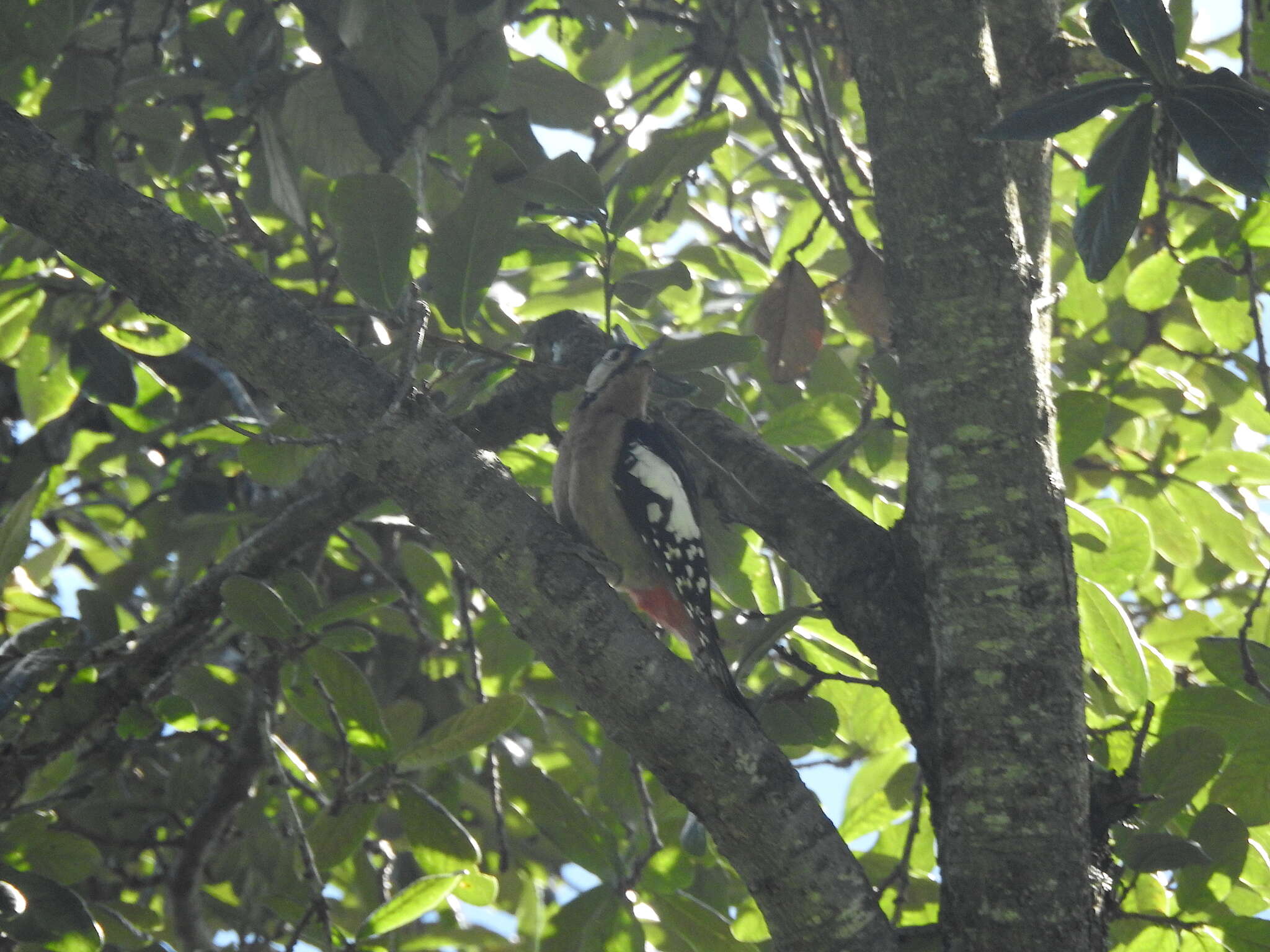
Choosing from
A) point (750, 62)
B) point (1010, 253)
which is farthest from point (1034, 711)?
point (750, 62)

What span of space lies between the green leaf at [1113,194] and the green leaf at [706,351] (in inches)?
30.3

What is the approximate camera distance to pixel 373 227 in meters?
2.32

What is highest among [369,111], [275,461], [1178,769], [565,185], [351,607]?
[369,111]

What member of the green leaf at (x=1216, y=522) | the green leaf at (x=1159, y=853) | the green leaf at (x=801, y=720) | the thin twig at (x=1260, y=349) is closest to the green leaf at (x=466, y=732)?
the green leaf at (x=801, y=720)

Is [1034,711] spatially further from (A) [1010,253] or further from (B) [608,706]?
(A) [1010,253]

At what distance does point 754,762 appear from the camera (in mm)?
1725

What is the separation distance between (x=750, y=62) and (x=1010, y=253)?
176 centimetres

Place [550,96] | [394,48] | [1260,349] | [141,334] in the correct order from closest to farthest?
1. [1260,349]
2. [394,48]
3. [550,96]
4. [141,334]

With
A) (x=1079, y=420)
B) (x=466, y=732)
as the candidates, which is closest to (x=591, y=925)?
(x=466, y=732)

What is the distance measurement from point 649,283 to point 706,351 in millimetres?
346

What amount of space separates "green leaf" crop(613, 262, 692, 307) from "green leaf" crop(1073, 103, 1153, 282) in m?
0.95

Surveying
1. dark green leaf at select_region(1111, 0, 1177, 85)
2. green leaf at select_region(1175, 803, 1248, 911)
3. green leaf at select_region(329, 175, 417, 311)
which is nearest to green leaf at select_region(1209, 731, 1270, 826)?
green leaf at select_region(1175, 803, 1248, 911)

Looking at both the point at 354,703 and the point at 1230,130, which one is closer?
the point at 1230,130

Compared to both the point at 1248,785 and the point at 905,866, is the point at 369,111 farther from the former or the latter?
the point at 1248,785
